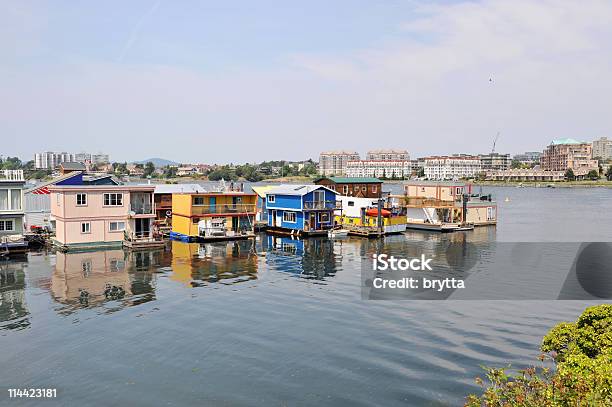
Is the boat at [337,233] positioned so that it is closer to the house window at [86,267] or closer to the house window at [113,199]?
the house window at [113,199]

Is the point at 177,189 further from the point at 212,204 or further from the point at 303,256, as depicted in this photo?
the point at 303,256

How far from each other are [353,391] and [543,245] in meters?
44.7

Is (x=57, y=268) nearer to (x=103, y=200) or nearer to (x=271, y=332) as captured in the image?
(x=103, y=200)

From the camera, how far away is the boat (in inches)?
Answer: 2408

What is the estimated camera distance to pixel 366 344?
2341cm

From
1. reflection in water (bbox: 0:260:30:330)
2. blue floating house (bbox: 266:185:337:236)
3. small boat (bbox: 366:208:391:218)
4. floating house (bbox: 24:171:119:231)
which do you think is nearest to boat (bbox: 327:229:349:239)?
blue floating house (bbox: 266:185:337:236)

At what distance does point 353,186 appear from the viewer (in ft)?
282

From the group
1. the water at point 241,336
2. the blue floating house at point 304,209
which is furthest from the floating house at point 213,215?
the water at point 241,336

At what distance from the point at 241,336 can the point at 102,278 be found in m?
16.5

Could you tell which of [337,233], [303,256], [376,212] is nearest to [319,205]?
[337,233]

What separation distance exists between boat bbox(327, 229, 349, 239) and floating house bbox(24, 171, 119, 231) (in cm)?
2427

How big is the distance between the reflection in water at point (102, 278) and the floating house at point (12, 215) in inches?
145

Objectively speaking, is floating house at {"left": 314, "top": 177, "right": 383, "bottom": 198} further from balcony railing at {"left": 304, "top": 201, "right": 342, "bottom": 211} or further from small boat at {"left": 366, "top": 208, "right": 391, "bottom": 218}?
balcony railing at {"left": 304, "top": 201, "right": 342, "bottom": 211}

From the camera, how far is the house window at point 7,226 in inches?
1820
